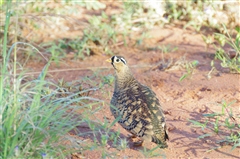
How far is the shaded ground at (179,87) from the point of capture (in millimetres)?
4441

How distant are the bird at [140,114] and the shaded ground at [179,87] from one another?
22 cm

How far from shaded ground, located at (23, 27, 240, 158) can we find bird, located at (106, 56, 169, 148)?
225mm

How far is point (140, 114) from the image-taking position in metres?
4.39

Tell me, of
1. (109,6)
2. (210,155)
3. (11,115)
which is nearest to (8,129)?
(11,115)

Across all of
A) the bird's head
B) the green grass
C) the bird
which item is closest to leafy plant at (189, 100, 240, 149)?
the green grass

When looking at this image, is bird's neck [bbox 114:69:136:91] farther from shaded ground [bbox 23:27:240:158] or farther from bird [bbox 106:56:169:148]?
shaded ground [bbox 23:27:240:158]

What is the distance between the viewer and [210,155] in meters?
4.28

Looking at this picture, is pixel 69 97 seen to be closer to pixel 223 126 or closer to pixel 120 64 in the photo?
pixel 120 64

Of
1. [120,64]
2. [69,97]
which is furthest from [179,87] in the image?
[69,97]

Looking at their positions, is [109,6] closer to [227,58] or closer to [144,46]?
[144,46]

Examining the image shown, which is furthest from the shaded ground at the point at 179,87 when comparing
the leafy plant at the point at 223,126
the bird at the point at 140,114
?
the bird at the point at 140,114

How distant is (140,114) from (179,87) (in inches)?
62.7

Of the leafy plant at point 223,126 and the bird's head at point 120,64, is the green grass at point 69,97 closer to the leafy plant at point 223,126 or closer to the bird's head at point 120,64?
the leafy plant at point 223,126

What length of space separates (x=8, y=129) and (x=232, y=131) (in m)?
2.26
